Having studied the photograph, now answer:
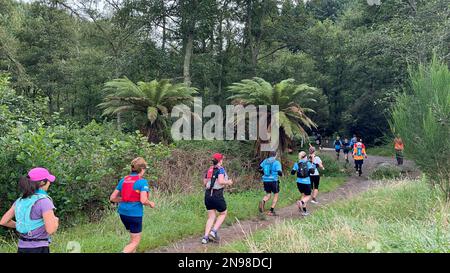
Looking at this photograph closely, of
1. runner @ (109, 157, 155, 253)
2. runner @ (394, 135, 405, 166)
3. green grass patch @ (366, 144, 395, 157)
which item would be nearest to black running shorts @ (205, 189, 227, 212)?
runner @ (109, 157, 155, 253)

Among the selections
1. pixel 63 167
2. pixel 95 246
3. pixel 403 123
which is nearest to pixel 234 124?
pixel 403 123

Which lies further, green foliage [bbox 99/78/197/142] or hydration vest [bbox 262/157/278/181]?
green foliage [bbox 99/78/197/142]

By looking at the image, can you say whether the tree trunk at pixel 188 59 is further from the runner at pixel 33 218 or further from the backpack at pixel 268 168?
the runner at pixel 33 218

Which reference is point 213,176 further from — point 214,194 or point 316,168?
point 316,168

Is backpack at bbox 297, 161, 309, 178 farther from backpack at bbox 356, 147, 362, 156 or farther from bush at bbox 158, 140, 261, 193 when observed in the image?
backpack at bbox 356, 147, 362, 156

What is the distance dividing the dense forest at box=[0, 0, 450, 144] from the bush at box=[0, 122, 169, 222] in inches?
367

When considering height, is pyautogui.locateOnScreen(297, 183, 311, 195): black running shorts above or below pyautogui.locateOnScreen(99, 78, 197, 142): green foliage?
below

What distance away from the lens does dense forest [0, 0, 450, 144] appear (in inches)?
707

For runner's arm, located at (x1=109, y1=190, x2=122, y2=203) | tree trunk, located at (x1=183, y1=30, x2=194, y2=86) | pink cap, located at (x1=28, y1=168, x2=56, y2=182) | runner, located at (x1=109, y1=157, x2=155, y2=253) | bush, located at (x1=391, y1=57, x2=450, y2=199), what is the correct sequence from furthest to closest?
1. tree trunk, located at (x1=183, y1=30, x2=194, y2=86)
2. bush, located at (x1=391, y1=57, x2=450, y2=199)
3. runner's arm, located at (x1=109, y1=190, x2=122, y2=203)
4. runner, located at (x1=109, y1=157, x2=155, y2=253)
5. pink cap, located at (x1=28, y1=168, x2=56, y2=182)

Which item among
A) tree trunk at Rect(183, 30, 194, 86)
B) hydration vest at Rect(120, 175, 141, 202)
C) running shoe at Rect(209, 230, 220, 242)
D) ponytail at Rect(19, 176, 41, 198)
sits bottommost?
Answer: running shoe at Rect(209, 230, 220, 242)

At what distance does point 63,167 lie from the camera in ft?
22.3

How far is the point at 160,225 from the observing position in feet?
23.5
